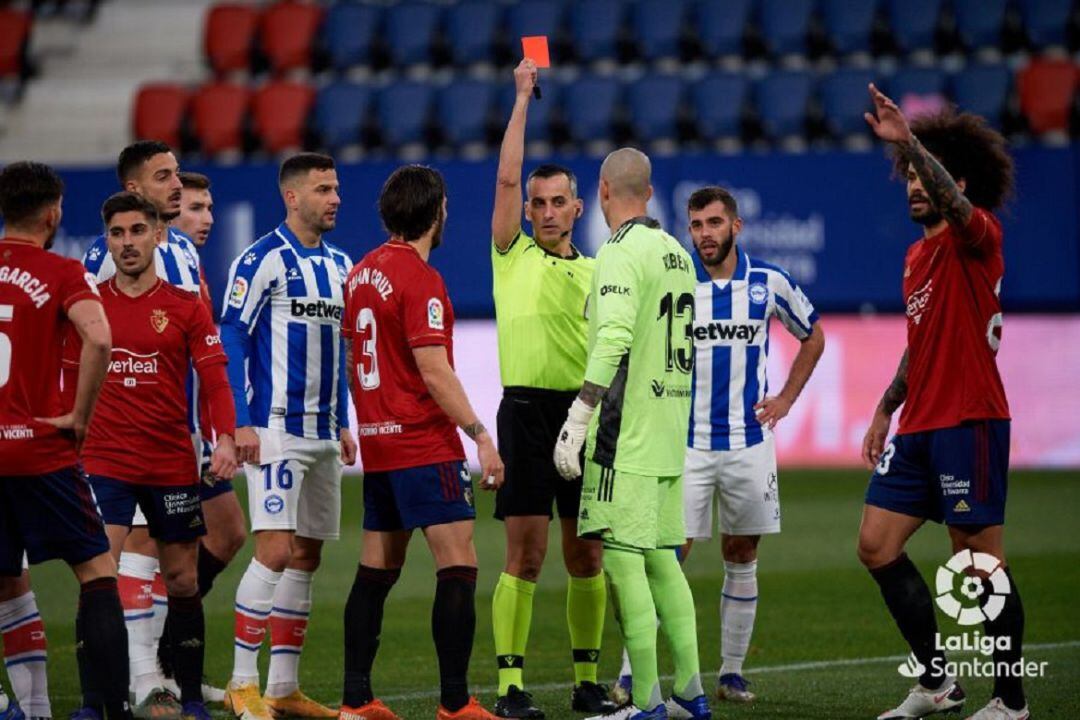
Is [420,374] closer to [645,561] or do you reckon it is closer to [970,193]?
[645,561]

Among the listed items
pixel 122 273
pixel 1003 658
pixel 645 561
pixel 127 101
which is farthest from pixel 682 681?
pixel 127 101

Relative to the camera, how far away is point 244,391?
24.6 ft

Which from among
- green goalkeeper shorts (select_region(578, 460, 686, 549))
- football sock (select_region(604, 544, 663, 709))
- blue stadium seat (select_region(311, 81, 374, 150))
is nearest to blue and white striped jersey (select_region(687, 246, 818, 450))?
green goalkeeper shorts (select_region(578, 460, 686, 549))

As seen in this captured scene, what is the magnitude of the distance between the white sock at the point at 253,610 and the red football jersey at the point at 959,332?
2.90m

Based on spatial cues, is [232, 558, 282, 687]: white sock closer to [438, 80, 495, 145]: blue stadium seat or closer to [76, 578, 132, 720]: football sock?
[76, 578, 132, 720]: football sock

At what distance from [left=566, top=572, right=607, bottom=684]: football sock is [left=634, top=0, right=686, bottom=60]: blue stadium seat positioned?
13662 mm

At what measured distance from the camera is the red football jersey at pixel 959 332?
6863 mm

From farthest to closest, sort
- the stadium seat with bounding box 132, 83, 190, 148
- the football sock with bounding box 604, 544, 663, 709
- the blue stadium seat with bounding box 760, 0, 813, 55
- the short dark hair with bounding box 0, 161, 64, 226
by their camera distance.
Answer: the stadium seat with bounding box 132, 83, 190, 148
the blue stadium seat with bounding box 760, 0, 813, 55
the football sock with bounding box 604, 544, 663, 709
the short dark hair with bounding box 0, 161, 64, 226

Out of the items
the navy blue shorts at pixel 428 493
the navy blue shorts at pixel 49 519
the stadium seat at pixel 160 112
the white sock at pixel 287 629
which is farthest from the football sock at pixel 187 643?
the stadium seat at pixel 160 112

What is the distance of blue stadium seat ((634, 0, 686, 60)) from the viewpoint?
20.4 meters

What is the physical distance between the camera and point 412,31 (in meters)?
21.1

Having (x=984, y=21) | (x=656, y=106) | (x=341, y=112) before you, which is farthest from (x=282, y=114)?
(x=984, y=21)

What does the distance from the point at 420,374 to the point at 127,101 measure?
1630 centimetres

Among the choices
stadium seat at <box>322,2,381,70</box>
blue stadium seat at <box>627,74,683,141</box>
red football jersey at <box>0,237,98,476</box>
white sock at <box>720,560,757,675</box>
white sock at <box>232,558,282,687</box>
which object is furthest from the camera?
stadium seat at <box>322,2,381,70</box>
